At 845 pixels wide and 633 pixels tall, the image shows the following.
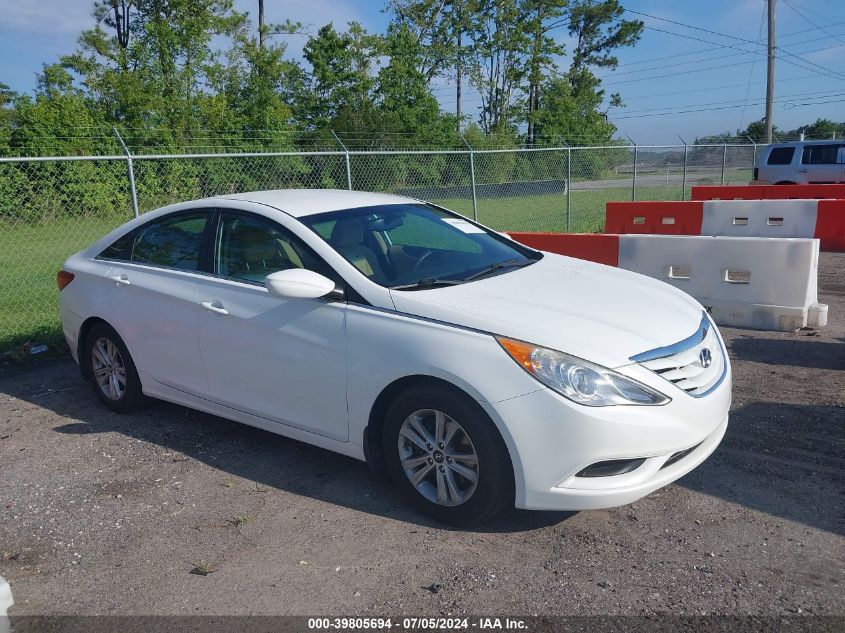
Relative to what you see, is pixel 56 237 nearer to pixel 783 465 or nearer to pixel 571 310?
pixel 571 310

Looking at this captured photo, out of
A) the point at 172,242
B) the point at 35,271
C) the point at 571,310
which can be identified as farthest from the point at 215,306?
the point at 35,271

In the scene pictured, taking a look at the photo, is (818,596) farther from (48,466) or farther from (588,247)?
(588,247)

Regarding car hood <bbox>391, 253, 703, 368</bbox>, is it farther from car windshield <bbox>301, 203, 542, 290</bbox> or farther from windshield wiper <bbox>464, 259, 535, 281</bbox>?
car windshield <bbox>301, 203, 542, 290</bbox>

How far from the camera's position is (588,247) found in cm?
863

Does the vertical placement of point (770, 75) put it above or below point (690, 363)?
above

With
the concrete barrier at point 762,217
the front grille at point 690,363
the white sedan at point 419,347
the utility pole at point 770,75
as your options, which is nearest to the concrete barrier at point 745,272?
the white sedan at point 419,347

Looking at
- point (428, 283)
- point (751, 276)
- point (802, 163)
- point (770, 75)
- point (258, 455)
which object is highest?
point (770, 75)

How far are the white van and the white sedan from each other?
18415mm

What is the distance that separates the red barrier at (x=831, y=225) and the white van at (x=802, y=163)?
353 inches

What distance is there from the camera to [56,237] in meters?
15.5

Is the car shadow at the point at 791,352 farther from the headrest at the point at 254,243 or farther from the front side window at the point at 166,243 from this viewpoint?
the front side window at the point at 166,243

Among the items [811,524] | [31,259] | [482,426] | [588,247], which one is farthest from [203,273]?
[31,259]

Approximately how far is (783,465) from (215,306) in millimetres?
3309

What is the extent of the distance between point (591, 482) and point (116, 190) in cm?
1382
